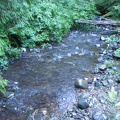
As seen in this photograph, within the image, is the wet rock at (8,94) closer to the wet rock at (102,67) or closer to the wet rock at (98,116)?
the wet rock at (98,116)

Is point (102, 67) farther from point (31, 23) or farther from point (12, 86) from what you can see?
point (31, 23)

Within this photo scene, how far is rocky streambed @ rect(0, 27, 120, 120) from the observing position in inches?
187

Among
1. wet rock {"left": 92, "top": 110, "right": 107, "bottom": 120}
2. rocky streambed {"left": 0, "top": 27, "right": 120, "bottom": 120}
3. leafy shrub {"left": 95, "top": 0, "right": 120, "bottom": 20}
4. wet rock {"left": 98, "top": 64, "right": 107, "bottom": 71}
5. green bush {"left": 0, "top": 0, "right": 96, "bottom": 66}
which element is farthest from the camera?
leafy shrub {"left": 95, "top": 0, "right": 120, "bottom": 20}

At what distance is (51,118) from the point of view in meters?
4.60

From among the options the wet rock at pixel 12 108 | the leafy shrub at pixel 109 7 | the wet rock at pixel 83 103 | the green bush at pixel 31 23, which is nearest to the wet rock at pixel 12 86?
the wet rock at pixel 12 108

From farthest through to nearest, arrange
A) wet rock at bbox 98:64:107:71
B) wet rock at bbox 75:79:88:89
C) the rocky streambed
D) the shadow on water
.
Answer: wet rock at bbox 98:64:107:71, wet rock at bbox 75:79:88:89, the shadow on water, the rocky streambed

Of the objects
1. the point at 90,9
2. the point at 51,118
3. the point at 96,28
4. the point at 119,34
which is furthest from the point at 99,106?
the point at 90,9

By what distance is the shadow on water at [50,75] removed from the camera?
16.3ft

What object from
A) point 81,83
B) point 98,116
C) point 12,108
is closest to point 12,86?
point 12,108

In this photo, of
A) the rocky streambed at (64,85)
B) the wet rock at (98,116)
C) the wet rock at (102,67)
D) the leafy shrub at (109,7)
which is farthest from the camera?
the leafy shrub at (109,7)

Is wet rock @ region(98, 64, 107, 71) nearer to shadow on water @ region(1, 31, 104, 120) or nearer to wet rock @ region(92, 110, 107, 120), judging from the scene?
shadow on water @ region(1, 31, 104, 120)

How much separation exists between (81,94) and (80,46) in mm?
3415

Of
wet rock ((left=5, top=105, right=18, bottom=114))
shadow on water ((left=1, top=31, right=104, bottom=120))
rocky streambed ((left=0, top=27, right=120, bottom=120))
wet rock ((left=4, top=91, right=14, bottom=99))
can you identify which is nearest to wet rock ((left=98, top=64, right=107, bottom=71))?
rocky streambed ((left=0, top=27, right=120, bottom=120))

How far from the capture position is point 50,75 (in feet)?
20.8
